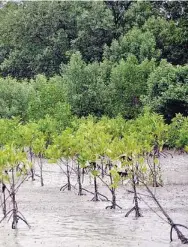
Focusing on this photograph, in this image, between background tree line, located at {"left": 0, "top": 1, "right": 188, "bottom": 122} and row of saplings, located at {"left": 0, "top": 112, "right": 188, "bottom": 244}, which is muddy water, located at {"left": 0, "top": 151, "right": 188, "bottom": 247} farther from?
background tree line, located at {"left": 0, "top": 1, "right": 188, "bottom": 122}

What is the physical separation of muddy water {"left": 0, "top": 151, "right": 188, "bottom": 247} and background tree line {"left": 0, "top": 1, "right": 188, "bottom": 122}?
52.7ft

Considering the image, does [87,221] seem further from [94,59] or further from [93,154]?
[94,59]

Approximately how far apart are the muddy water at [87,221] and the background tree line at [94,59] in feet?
52.7

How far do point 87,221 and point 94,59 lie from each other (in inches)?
1707

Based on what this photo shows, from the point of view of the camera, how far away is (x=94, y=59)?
61.9m

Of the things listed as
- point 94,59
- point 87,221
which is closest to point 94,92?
point 94,59

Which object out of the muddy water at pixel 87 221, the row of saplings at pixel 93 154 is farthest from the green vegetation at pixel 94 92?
the muddy water at pixel 87 221

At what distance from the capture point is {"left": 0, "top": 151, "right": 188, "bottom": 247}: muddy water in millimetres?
16969

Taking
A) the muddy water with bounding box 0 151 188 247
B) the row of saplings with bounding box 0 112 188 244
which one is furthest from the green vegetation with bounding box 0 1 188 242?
the muddy water with bounding box 0 151 188 247

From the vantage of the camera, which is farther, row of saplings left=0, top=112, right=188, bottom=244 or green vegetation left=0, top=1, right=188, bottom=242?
green vegetation left=0, top=1, right=188, bottom=242

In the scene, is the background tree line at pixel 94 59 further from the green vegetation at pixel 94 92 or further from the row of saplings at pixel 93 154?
the row of saplings at pixel 93 154

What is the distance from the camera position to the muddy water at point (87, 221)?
55.7ft

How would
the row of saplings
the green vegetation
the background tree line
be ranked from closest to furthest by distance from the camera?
the row of saplings, the green vegetation, the background tree line

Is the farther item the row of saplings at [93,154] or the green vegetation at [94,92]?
the green vegetation at [94,92]
